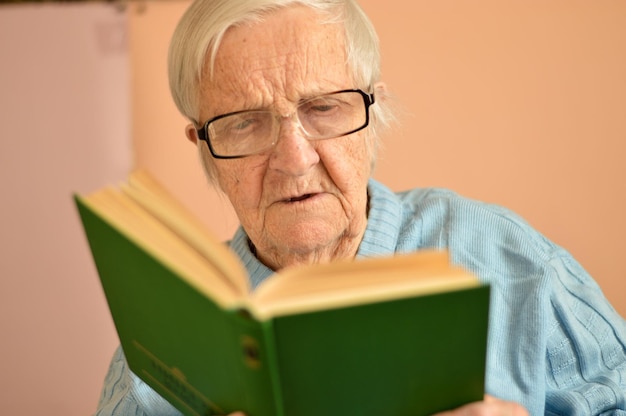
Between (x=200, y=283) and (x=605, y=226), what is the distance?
113 centimetres

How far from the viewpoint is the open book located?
72 centimetres

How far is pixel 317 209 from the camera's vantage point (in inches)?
48.8

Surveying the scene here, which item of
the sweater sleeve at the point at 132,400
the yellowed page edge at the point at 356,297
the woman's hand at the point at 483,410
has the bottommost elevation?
the sweater sleeve at the point at 132,400

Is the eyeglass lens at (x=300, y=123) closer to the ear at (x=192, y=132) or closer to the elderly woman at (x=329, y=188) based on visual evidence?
the elderly woman at (x=329, y=188)

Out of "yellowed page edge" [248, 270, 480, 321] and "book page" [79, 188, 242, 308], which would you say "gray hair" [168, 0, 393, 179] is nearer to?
"book page" [79, 188, 242, 308]

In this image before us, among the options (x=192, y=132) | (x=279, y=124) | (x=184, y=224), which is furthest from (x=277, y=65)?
(x=184, y=224)

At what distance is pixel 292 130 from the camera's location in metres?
1.23

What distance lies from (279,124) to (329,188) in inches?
5.2

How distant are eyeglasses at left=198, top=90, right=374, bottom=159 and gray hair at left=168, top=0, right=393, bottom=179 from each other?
48 millimetres

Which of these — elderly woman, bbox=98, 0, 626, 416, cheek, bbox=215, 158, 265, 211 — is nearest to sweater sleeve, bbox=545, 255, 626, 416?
elderly woman, bbox=98, 0, 626, 416

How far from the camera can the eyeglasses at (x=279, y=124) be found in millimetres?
1253

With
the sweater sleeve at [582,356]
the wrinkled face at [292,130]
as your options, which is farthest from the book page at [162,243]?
the sweater sleeve at [582,356]

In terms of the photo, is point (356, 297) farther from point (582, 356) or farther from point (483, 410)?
point (582, 356)

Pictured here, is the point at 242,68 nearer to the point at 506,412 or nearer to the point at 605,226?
the point at 506,412
